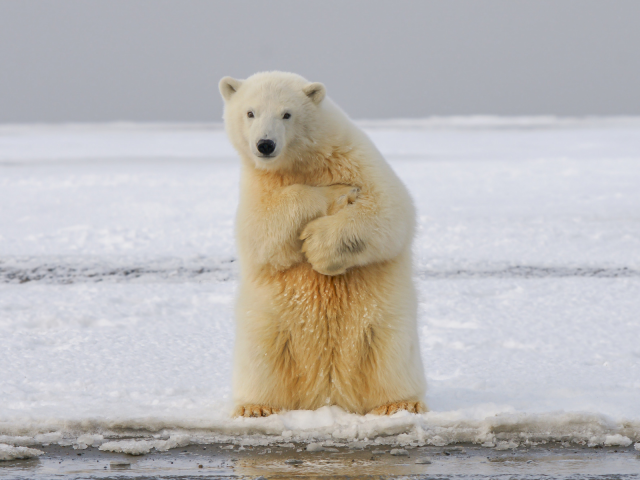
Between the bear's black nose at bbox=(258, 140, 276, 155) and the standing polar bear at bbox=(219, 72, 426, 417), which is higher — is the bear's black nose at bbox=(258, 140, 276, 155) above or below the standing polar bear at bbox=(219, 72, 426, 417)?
above

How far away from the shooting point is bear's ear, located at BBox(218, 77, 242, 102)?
3.10m

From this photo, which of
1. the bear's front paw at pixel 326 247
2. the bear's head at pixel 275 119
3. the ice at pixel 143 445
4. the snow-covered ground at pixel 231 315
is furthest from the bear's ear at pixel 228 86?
the ice at pixel 143 445

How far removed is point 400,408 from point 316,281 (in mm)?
592

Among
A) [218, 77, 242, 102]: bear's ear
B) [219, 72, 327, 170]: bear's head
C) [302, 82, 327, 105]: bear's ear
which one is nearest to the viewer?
[219, 72, 327, 170]: bear's head

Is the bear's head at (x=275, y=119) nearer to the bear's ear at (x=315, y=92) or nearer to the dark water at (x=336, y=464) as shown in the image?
the bear's ear at (x=315, y=92)

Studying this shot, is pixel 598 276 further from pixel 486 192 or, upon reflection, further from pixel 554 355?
pixel 486 192

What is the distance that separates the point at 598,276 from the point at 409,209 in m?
3.39

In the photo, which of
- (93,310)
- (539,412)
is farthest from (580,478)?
(93,310)

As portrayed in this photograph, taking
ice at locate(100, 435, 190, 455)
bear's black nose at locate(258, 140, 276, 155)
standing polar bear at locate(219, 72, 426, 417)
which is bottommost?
ice at locate(100, 435, 190, 455)

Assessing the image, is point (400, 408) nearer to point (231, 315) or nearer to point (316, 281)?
point (316, 281)

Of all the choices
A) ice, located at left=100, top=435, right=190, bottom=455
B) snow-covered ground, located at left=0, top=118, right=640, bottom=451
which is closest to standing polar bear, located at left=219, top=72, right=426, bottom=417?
snow-covered ground, located at left=0, top=118, right=640, bottom=451

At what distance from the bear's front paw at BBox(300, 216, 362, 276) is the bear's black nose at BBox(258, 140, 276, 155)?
320 millimetres

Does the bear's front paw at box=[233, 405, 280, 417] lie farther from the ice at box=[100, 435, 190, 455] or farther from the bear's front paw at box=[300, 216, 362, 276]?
the bear's front paw at box=[300, 216, 362, 276]

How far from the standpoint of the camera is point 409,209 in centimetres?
296
